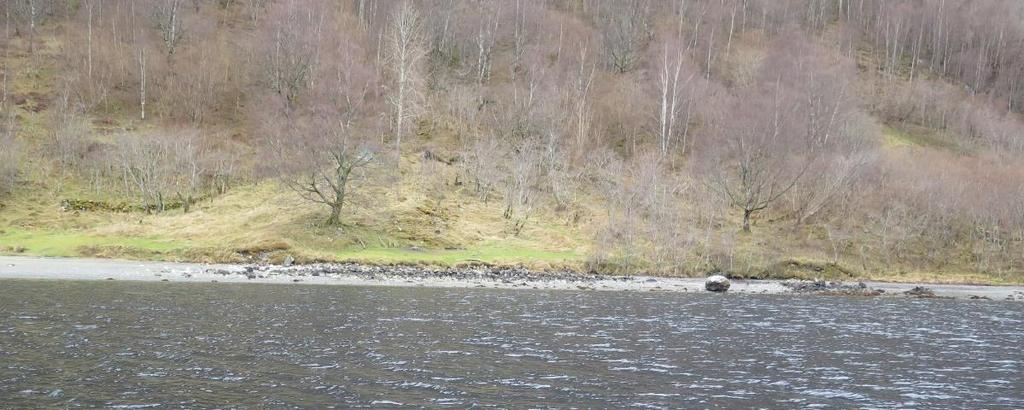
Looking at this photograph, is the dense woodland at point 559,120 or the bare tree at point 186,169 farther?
the bare tree at point 186,169

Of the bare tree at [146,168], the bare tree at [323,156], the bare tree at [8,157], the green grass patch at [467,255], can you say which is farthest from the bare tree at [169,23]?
the green grass patch at [467,255]

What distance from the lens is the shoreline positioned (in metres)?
40.4

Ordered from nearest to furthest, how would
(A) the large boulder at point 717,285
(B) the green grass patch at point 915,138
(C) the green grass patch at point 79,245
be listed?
(A) the large boulder at point 717,285, (C) the green grass patch at point 79,245, (B) the green grass patch at point 915,138

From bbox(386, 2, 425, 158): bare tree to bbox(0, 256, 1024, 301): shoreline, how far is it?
26675mm

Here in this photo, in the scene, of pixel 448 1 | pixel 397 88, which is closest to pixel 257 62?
pixel 397 88

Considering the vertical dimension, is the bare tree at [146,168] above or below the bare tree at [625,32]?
below

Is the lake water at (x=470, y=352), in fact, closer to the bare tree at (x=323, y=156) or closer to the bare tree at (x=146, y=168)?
the bare tree at (x=323, y=156)

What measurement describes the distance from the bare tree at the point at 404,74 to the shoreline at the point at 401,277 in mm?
26675

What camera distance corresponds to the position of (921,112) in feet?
326

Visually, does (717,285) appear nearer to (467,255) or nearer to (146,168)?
(467,255)

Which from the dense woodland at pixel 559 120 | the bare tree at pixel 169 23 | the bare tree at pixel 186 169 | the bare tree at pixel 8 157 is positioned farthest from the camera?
the bare tree at pixel 169 23

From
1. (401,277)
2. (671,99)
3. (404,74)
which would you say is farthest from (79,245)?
(671,99)

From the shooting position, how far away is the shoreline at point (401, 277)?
40.4 meters

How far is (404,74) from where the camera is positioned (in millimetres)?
74250
